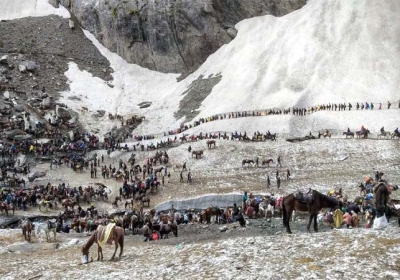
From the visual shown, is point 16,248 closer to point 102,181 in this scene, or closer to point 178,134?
point 102,181

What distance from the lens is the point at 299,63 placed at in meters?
78.0

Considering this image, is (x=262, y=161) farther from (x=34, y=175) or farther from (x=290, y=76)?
(x=290, y=76)

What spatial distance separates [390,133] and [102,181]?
33832 millimetres

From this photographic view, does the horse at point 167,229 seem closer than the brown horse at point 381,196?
No

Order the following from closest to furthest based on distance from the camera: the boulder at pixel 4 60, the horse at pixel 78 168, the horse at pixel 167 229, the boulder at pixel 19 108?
the horse at pixel 167 229, the horse at pixel 78 168, the boulder at pixel 19 108, the boulder at pixel 4 60

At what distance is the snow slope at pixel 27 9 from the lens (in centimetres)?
11069

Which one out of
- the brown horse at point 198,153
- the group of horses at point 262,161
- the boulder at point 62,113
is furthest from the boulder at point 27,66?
the group of horses at point 262,161

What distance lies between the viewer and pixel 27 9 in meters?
112

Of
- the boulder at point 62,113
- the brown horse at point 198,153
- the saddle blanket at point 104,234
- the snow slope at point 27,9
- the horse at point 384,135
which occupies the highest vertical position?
the snow slope at point 27,9

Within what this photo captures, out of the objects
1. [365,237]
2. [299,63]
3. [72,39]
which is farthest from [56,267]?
[72,39]

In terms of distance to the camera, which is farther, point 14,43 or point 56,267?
point 14,43

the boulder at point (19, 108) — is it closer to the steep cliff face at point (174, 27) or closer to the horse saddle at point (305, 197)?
the steep cliff face at point (174, 27)

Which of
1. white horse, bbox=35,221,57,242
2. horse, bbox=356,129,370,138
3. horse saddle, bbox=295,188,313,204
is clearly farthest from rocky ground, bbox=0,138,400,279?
horse, bbox=356,129,370,138

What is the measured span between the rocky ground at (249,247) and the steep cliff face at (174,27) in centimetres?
5036
